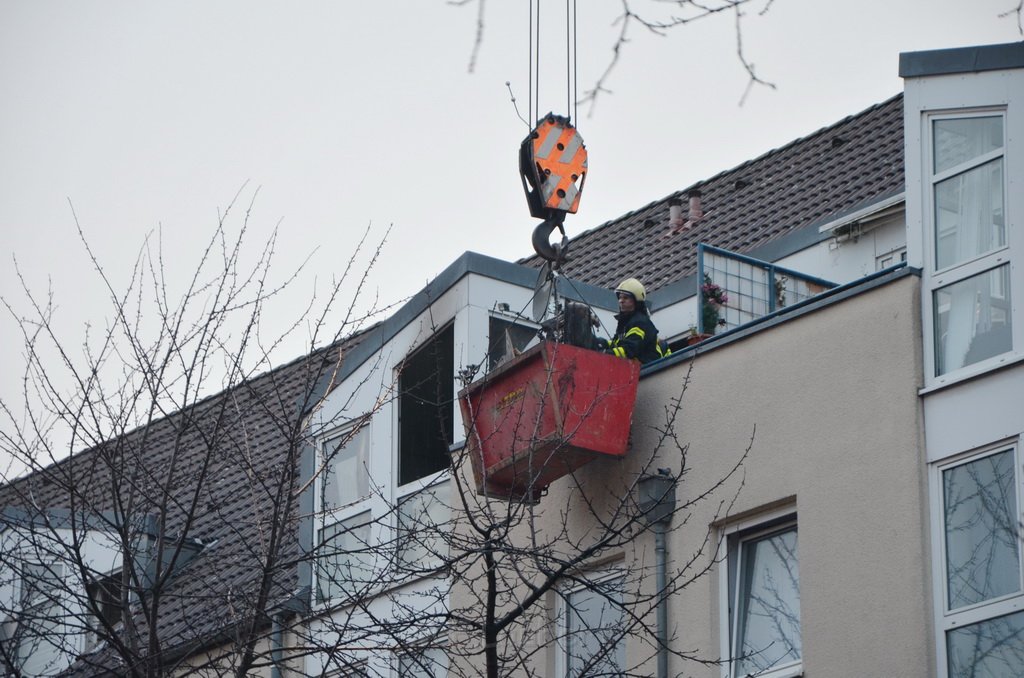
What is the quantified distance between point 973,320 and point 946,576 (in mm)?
1648

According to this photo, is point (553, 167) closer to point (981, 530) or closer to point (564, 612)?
point (564, 612)

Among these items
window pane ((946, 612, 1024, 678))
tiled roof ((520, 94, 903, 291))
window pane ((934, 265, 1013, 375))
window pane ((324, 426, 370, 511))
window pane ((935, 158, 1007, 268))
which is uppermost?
tiled roof ((520, 94, 903, 291))

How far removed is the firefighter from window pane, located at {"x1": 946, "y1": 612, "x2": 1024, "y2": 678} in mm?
3697

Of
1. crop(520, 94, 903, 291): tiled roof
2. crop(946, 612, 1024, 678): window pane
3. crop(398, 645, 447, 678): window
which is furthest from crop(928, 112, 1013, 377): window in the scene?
crop(520, 94, 903, 291): tiled roof

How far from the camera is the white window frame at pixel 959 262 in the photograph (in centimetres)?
1081

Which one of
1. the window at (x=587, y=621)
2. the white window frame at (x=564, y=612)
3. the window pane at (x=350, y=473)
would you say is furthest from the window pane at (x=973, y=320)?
the window pane at (x=350, y=473)

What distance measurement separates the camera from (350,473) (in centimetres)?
1752

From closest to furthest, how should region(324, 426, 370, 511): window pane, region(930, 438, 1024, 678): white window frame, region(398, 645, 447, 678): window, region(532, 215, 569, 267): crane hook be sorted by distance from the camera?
region(930, 438, 1024, 678): white window frame
region(398, 645, 447, 678): window
region(532, 215, 569, 267): crane hook
region(324, 426, 370, 511): window pane

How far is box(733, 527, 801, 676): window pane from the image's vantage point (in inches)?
455

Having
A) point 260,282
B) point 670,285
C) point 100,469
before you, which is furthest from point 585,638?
point 100,469

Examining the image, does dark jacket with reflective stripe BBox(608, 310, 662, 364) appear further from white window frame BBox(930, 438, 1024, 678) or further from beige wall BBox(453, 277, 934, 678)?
white window frame BBox(930, 438, 1024, 678)

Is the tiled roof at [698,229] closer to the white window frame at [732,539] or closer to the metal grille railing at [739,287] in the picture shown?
the metal grille railing at [739,287]

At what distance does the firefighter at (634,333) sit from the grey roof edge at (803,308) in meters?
0.37

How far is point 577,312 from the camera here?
12828 millimetres
